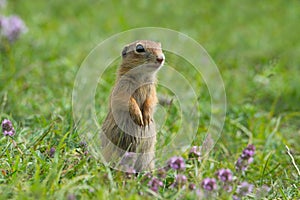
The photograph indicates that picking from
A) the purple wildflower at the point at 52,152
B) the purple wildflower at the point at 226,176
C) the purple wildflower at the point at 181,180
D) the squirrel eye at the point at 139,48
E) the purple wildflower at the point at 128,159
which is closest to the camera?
the purple wildflower at the point at 226,176

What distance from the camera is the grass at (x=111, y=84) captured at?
327 cm

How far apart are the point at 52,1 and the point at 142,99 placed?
5.76m

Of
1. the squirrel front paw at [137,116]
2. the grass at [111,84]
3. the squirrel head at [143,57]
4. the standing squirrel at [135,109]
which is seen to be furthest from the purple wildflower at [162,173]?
the squirrel head at [143,57]

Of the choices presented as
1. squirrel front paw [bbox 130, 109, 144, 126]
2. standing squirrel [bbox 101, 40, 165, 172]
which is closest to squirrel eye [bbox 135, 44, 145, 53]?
standing squirrel [bbox 101, 40, 165, 172]

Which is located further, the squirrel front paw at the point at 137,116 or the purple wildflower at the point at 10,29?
the purple wildflower at the point at 10,29

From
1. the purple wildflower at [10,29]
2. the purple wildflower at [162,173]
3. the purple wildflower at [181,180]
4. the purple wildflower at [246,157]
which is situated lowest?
the purple wildflower at [181,180]

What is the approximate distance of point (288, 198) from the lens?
139 inches

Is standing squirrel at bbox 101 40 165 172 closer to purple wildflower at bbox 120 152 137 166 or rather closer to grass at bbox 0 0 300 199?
purple wildflower at bbox 120 152 137 166

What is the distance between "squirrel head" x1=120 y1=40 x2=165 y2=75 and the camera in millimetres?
3609

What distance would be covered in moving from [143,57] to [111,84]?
2019mm

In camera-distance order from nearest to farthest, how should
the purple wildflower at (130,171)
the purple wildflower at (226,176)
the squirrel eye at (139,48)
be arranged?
the purple wildflower at (226,176) → the purple wildflower at (130,171) → the squirrel eye at (139,48)

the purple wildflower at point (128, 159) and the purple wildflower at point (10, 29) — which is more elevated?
the purple wildflower at point (10, 29)

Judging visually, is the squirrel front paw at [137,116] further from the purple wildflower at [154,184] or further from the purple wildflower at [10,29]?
the purple wildflower at [10,29]

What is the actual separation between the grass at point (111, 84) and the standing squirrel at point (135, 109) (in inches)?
9.2
